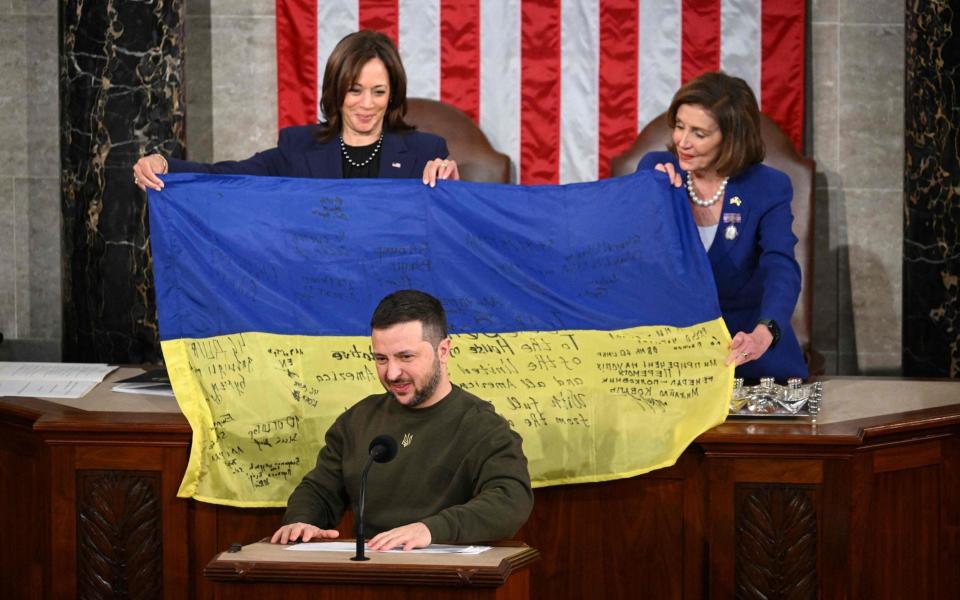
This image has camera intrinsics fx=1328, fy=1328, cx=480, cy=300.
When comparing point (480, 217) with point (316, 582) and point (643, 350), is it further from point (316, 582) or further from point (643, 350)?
point (316, 582)

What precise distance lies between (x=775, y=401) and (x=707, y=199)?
804 mm

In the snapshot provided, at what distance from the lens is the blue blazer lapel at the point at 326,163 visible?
4914 mm

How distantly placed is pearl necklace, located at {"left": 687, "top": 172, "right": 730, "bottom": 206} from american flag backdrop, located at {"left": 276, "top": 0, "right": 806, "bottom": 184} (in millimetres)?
2176

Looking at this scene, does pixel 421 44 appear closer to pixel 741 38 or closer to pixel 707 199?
pixel 741 38

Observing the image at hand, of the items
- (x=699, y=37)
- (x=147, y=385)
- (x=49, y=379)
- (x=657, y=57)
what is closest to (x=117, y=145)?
(x=49, y=379)

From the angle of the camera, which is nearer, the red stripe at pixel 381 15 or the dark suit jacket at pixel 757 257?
the dark suit jacket at pixel 757 257

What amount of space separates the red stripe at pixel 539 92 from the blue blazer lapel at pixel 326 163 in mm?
2205

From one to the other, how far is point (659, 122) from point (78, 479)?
3.63 meters

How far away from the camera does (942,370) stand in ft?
21.4

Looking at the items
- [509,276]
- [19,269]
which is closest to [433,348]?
[509,276]

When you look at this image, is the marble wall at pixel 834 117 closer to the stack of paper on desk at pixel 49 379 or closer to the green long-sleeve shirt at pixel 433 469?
the stack of paper on desk at pixel 49 379

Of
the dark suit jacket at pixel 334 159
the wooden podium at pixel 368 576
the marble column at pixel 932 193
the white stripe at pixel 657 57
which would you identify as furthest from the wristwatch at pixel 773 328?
the white stripe at pixel 657 57

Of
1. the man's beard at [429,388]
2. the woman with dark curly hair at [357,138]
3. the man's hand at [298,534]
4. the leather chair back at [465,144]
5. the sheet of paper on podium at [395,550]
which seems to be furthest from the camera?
the leather chair back at [465,144]

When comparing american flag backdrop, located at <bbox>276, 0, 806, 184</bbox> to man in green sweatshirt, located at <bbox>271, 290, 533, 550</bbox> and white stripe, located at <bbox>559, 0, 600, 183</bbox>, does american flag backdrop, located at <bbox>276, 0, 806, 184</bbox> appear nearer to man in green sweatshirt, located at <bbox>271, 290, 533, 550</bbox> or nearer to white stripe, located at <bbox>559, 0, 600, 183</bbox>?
white stripe, located at <bbox>559, 0, 600, 183</bbox>
